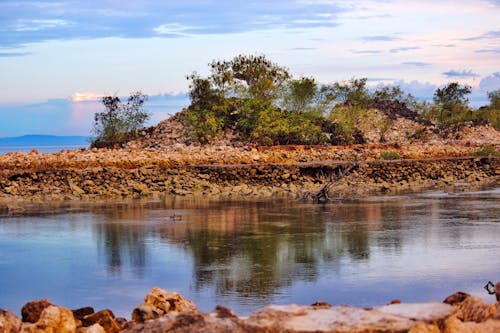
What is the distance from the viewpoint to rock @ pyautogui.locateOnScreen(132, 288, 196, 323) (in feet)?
27.5

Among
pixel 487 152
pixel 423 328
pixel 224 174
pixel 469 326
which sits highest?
pixel 487 152

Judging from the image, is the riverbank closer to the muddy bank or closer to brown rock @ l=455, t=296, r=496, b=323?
the muddy bank

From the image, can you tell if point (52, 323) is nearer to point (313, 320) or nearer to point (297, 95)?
point (313, 320)

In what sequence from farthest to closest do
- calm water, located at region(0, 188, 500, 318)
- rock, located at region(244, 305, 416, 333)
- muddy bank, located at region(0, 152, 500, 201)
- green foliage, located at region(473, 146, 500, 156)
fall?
green foliage, located at region(473, 146, 500, 156) → muddy bank, located at region(0, 152, 500, 201) → calm water, located at region(0, 188, 500, 318) → rock, located at region(244, 305, 416, 333)

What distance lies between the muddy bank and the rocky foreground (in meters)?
18.8

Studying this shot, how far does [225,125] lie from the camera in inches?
1651

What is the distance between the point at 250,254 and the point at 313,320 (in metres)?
8.53

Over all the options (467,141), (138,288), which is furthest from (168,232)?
(467,141)

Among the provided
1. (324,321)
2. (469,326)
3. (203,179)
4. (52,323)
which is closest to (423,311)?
(469,326)

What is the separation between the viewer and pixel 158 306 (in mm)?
8664

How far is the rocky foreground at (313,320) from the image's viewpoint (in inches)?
Result: 257

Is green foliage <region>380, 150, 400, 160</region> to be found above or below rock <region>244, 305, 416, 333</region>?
above

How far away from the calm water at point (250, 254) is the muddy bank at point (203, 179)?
4506mm

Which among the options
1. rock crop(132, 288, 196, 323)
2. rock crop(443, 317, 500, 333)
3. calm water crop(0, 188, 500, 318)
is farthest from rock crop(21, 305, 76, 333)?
rock crop(443, 317, 500, 333)
